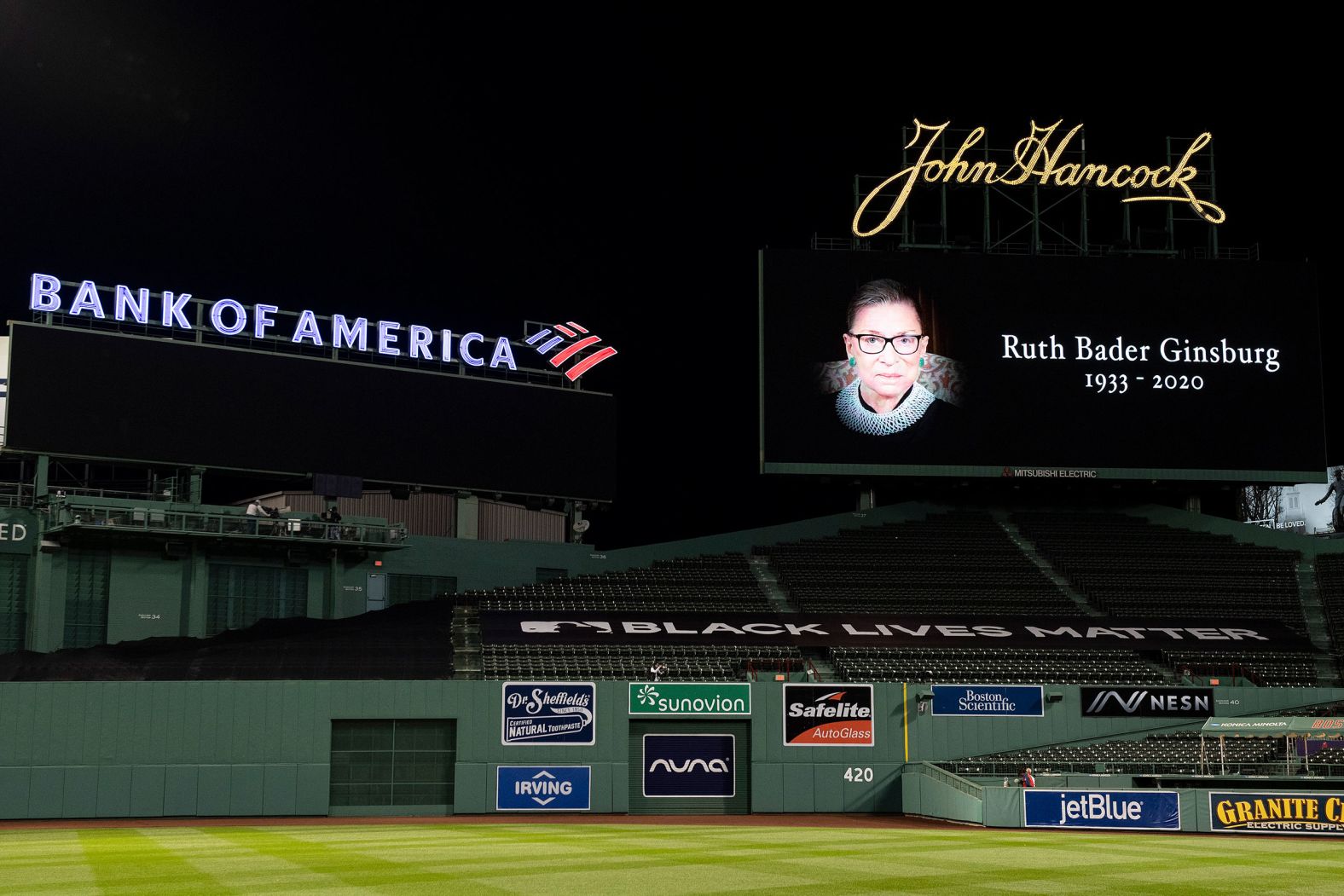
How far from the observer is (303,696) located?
3638 centimetres

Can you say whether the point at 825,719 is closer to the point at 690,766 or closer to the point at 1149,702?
the point at 690,766

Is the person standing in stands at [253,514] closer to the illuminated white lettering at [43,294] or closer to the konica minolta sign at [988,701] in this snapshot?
the illuminated white lettering at [43,294]

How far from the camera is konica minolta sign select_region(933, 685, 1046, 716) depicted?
3841 cm

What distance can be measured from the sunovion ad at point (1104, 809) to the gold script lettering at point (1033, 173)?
24.3 metres

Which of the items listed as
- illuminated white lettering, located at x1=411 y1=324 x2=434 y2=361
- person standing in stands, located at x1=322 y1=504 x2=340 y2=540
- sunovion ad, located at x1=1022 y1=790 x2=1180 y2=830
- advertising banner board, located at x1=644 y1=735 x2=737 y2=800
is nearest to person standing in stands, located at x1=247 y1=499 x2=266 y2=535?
person standing in stands, located at x1=322 y1=504 x2=340 y2=540

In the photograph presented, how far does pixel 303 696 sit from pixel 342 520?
830 centimetres

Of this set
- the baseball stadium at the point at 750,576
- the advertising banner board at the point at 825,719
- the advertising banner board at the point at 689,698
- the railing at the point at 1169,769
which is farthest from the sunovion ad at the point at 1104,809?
the advertising banner board at the point at 689,698

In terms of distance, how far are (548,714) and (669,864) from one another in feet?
62.4

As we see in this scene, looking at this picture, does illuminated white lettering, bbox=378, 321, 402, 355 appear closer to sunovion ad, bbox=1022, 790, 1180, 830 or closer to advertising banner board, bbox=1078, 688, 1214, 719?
advertising banner board, bbox=1078, 688, 1214, 719

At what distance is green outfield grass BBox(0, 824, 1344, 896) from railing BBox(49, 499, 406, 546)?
42.1 ft

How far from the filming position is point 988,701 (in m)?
38.5

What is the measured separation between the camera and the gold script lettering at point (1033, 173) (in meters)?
50.1

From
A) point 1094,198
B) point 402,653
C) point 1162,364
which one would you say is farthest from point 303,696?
point 1094,198

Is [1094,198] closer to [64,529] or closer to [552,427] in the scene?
[552,427]
